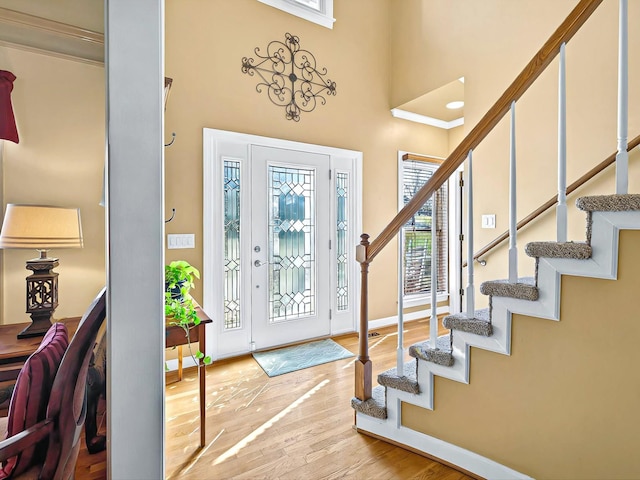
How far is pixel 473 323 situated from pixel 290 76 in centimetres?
286

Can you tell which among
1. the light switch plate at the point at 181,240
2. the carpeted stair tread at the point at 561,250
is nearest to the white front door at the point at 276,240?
the light switch plate at the point at 181,240

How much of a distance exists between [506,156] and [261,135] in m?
2.23

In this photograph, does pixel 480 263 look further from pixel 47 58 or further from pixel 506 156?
pixel 47 58

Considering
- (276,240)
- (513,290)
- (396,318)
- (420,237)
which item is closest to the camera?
(513,290)

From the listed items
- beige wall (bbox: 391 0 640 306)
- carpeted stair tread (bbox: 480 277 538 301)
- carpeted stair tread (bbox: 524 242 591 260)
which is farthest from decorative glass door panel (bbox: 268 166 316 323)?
carpeted stair tread (bbox: 524 242 591 260)

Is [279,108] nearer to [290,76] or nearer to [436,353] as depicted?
[290,76]

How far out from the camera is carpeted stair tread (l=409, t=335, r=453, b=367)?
5.24 feet

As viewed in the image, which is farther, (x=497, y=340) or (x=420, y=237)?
(x=420, y=237)

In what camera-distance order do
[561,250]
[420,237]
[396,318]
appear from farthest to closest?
[420,237] < [396,318] < [561,250]

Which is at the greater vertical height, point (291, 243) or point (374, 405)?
point (291, 243)

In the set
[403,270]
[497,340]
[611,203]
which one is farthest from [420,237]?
[611,203]

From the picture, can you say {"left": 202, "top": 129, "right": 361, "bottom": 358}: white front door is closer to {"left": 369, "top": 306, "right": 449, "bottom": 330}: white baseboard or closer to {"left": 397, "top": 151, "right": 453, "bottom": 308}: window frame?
{"left": 369, "top": 306, "right": 449, "bottom": 330}: white baseboard

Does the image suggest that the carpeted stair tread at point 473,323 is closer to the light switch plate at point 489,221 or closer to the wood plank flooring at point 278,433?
the wood plank flooring at point 278,433

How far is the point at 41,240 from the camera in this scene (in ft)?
2.43
